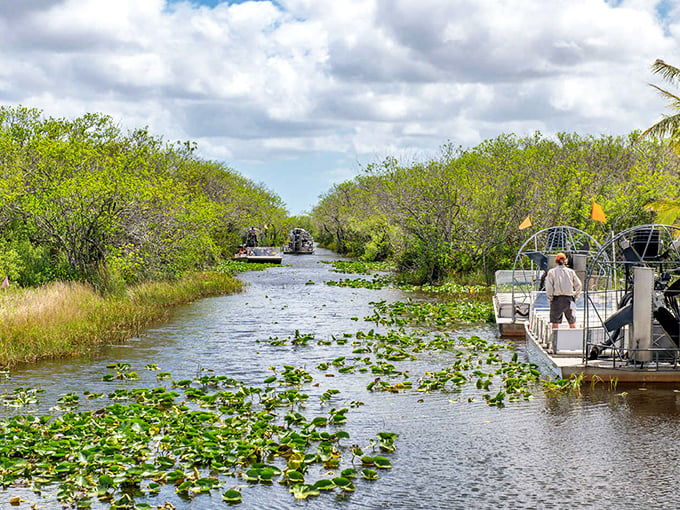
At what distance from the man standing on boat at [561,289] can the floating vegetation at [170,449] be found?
7408 millimetres

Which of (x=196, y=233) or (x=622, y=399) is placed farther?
(x=196, y=233)

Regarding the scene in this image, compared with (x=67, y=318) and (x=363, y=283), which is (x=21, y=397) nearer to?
(x=67, y=318)

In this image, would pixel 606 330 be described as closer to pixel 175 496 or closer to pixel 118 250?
pixel 175 496

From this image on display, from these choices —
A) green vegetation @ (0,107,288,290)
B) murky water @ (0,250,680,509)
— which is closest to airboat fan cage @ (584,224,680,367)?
murky water @ (0,250,680,509)

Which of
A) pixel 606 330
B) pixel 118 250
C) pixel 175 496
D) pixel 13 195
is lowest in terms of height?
pixel 175 496

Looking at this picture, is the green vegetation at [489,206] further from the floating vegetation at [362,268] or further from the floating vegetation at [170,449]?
the floating vegetation at [170,449]

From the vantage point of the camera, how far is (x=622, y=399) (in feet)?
49.6

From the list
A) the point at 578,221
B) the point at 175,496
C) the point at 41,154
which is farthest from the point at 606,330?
the point at 578,221

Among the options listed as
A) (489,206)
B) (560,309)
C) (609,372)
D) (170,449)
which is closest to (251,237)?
(489,206)

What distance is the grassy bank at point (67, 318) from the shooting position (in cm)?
1900

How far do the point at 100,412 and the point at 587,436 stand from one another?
28.6 ft

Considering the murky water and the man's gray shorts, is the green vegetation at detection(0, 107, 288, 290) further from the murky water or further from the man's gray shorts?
the man's gray shorts

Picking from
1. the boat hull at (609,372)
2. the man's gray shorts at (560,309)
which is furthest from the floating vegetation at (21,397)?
the man's gray shorts at (560,309)

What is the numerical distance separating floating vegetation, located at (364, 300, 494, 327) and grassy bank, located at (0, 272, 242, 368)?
332 inches
